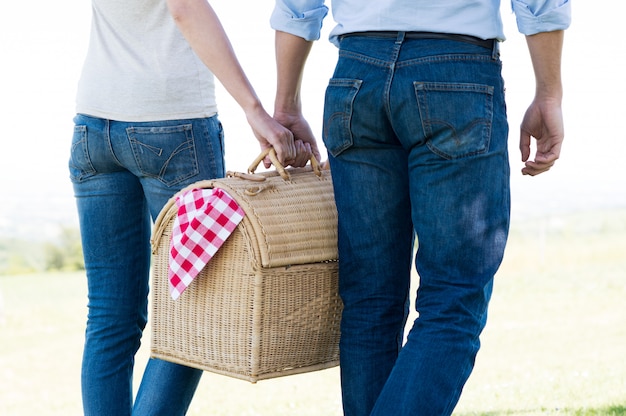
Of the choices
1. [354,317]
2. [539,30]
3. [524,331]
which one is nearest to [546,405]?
[354,317]

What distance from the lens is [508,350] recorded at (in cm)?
598

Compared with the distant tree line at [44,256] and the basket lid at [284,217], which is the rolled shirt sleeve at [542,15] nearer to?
the basket lid at [284,217]

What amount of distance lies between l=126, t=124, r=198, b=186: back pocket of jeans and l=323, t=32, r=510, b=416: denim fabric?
394 mm

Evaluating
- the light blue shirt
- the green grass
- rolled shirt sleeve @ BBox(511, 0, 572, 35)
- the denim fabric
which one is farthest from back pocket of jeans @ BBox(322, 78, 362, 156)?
the green grass

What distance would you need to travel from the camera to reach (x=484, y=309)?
1.60 meters

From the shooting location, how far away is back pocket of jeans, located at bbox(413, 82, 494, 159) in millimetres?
1497

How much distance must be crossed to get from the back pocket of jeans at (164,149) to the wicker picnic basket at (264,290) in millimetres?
96

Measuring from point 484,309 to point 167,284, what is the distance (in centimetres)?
74

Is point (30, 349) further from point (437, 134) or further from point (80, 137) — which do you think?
point (437, 134)

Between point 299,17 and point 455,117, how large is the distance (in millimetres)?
495

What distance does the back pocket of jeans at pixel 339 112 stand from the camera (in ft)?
5.21

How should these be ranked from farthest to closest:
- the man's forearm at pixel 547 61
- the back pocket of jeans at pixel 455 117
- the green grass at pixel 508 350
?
the green grass at pixel 508 350 → the man's forearm at pixel 547 61 → the back pocket of jeans at pixel 455 117

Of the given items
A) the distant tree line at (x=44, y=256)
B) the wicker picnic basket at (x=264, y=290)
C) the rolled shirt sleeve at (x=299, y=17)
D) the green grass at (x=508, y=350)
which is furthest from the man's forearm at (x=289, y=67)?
the distant tree line at (x=44, y=256)

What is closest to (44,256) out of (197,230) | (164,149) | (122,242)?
(122,242)
